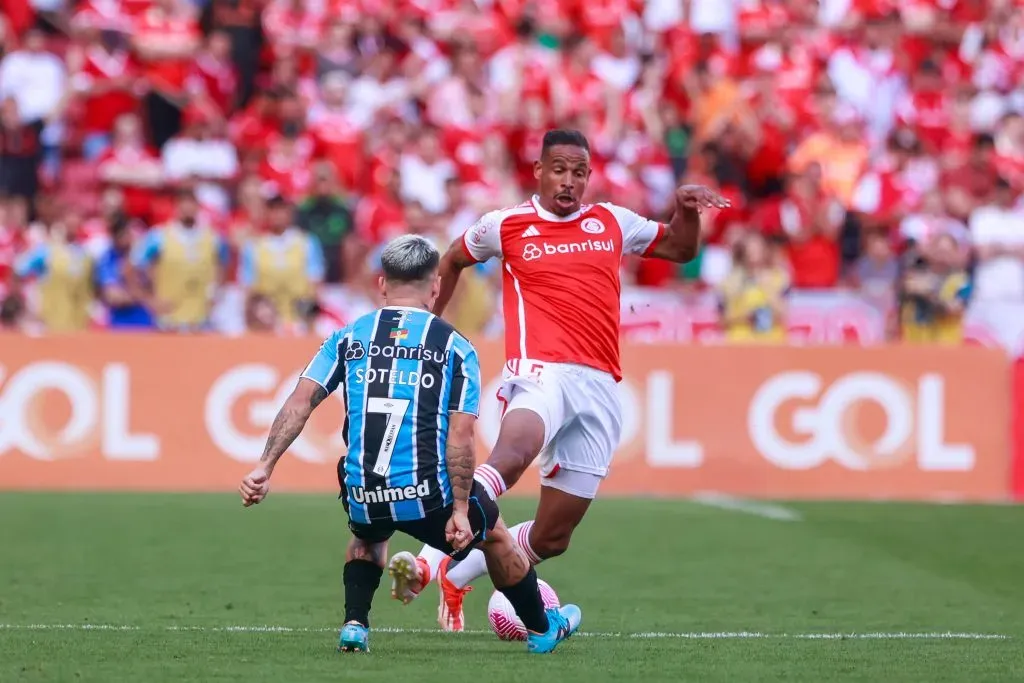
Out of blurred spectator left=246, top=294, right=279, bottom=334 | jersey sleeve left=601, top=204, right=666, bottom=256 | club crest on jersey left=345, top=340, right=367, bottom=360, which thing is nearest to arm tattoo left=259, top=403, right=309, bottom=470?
club crest on jersey left=345, top=340, right=367, bottom=360

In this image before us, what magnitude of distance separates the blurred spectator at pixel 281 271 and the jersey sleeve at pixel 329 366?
9.93m

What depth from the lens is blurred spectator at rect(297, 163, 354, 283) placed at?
17.4 metres

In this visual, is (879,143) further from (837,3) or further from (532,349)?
(532,349)

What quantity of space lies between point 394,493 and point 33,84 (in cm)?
1330

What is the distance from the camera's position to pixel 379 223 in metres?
17.6

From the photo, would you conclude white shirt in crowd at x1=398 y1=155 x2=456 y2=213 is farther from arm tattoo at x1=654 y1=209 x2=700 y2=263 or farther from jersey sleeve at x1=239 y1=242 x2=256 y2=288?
arm tattoo at x1=654 y1=209 x2=700 y2=263

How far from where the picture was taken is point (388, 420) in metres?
6.62

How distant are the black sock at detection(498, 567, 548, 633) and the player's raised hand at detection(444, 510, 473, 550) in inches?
17.6

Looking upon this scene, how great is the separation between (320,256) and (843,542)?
266 inches

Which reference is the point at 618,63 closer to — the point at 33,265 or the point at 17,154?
the point at 17,154

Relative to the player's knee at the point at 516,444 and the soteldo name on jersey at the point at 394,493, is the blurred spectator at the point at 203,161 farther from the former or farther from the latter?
the soteldo name on jersey at the point at 394,493

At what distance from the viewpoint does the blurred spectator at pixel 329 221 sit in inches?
687

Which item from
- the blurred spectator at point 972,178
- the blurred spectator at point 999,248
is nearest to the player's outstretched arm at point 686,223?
the blurred spectator at point 999,248

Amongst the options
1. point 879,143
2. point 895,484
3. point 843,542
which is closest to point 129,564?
point 843,542
